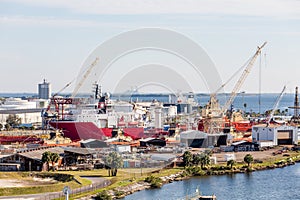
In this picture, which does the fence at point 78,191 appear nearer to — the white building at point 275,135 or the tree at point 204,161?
the tree at point 204,161

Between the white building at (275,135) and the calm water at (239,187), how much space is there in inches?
254

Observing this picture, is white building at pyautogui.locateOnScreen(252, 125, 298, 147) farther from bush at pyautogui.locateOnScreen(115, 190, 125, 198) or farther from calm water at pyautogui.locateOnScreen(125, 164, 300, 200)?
bush at pyautogui.locateOnScreen(115, 190, 125, 198)

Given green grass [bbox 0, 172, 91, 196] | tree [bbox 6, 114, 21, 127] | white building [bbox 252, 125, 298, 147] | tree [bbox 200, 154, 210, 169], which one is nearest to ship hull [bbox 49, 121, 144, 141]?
white building [bbox 252, 125, 298, 147]

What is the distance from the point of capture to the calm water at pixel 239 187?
11.6 m

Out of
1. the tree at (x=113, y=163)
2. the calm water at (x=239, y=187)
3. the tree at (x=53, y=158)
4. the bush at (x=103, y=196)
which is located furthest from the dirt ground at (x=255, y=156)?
the bush at (x=103, y=196)

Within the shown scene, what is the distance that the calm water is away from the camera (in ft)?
38.1

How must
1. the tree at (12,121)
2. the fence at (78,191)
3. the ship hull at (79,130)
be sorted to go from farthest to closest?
the tree at (12,121) < the ship hull at (79,130) < the fence at (78,191)

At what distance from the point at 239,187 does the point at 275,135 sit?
9.18 metres

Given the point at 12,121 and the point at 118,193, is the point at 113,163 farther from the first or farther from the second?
the point at 12,121

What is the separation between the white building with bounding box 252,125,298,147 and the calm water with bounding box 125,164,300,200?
6447 millimetres

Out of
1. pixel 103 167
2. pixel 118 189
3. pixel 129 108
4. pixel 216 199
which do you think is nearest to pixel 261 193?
pixel 216 199

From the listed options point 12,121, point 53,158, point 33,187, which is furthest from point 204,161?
point 12,121

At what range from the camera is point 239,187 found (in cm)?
1273

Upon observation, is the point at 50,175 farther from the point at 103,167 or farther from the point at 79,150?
the point at 79,150
